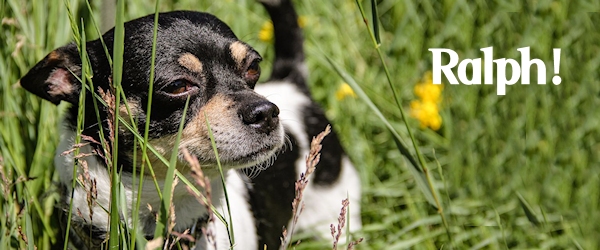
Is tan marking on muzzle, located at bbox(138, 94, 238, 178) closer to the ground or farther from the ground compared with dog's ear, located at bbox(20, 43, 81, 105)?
closer to the ground

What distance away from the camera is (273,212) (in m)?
3.25

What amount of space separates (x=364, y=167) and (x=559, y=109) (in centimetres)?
151

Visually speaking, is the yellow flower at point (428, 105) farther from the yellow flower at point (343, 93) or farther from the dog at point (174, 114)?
the dog at point (174, 114)

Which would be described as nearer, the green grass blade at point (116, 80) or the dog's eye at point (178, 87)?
the green grass blade at point (116, 80)

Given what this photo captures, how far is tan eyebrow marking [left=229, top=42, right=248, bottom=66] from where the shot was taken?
2.68 m

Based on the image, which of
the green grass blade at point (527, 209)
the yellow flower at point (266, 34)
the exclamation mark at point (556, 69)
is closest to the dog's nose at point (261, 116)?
the green grass blade at point (527, 209)

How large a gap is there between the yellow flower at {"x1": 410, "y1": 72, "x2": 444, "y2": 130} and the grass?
0.07m

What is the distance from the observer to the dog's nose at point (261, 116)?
96.7 inches

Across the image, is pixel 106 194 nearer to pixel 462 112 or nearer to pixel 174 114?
pixel 174 114

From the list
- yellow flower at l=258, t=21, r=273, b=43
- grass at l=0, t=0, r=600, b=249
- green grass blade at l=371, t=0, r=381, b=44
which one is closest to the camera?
green grass blade at l=371, t=0, r=381, b=44

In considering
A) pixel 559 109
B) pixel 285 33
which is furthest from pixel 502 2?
pixel 285 33

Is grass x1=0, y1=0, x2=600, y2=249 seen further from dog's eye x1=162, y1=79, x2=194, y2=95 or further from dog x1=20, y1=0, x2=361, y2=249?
dog's eye x1=162, y1=79, x2=194, y2=95

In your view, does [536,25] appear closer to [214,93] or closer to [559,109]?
[559,109]

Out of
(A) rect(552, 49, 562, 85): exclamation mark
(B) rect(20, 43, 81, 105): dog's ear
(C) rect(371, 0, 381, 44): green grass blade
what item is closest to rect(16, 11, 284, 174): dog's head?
(B) rect(20, 43, 81, 105): dog's ear
